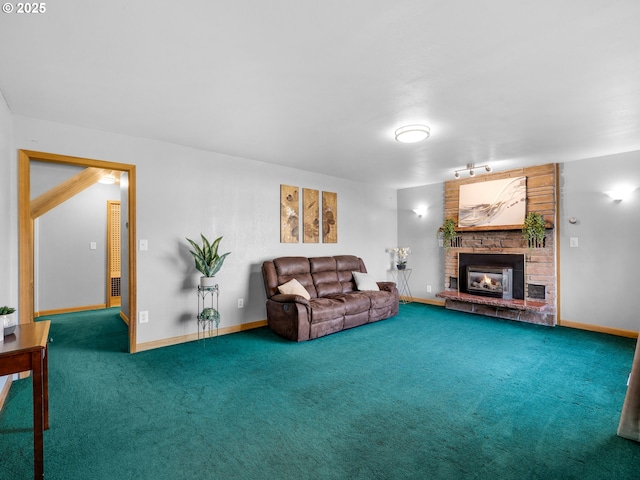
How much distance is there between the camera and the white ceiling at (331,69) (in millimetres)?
1679

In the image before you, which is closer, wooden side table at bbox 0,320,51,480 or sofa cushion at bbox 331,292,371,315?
wooden side table at bbox 0,320,51,480

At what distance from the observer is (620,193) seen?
420 cm

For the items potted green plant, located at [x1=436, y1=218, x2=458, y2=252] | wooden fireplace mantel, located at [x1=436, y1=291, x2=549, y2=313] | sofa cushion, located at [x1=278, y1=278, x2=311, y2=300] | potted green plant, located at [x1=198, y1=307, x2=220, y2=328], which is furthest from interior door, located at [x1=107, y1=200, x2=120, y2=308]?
potted green plant, located at [x1=436, y1=218, x2=458, y2=252]

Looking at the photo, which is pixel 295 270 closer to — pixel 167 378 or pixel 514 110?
pixel 167 378

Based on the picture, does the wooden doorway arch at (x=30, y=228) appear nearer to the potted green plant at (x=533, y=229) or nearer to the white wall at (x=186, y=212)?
the white wall at (x=186, y=212)

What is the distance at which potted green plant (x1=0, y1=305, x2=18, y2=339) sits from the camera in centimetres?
189

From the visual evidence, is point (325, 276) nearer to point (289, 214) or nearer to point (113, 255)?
point (289, 214)

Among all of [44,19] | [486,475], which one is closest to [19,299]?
[44,19]

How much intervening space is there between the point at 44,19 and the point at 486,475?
340 cm

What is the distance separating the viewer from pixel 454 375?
292cm

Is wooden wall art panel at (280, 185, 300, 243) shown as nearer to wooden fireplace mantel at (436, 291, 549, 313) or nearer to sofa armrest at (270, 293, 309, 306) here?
sofa armrest at (270, 293, 309, 306)

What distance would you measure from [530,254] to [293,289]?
376 centimetres

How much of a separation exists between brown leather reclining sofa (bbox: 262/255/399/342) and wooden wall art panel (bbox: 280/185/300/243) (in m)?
0.43

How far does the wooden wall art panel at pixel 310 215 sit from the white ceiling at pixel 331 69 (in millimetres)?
1624
